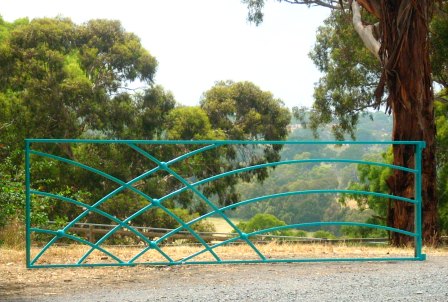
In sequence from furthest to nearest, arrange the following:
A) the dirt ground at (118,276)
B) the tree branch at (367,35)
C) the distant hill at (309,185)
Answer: the distant hill at (309,185)
the tree branch at (367,35)
the dirt ground at (118,276)

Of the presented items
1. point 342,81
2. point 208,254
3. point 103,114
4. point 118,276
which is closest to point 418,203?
point 208,254

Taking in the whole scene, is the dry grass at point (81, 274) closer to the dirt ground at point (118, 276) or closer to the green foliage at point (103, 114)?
the dirt ground at point (118, 276)

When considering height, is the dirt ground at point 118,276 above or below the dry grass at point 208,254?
above

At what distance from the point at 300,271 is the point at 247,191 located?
54.0m

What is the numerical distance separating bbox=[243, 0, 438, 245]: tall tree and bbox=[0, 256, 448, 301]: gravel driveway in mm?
5559

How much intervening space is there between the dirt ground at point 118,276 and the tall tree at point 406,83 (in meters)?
5.27

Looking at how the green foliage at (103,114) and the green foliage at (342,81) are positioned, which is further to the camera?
the green foliage at (103,114)

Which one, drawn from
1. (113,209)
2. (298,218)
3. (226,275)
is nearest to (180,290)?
(226,275)

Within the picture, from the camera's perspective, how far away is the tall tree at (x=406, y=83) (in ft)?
→ 41.9

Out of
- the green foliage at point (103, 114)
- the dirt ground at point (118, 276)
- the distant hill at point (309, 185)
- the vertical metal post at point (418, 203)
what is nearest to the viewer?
the dirt ground at point (118, 276)

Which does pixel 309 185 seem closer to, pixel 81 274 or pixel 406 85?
pixel 406 85

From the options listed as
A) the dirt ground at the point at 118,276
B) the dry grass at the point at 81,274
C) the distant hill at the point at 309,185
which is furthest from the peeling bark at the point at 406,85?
the distant hill at the point at 309,185

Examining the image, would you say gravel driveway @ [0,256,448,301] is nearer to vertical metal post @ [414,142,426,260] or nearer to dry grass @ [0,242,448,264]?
vertical metal post @ [414,142,426,260]

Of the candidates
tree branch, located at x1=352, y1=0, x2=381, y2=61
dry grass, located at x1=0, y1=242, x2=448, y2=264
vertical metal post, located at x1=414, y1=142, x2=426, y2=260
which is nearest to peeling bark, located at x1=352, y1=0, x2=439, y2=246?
tree branch, located at x1=352, y1=0, x2=381, y2=61
